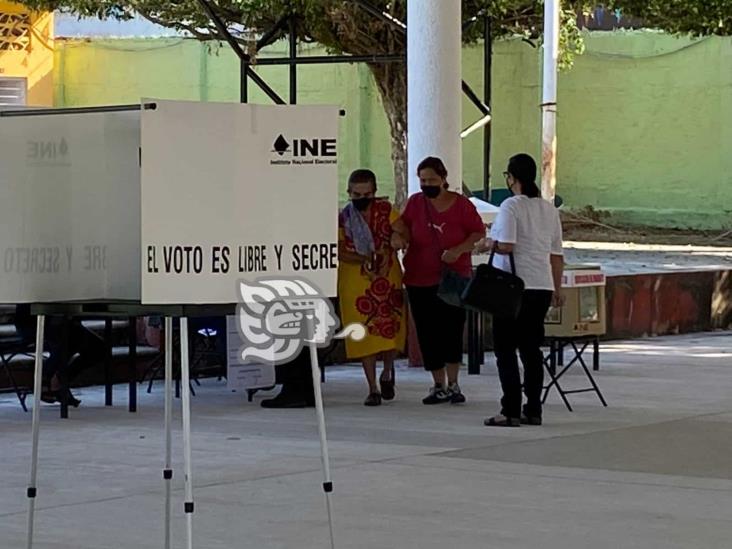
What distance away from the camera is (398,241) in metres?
12.1

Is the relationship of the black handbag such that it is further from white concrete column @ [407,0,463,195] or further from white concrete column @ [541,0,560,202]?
white concrete column @ [541,0,560,202]

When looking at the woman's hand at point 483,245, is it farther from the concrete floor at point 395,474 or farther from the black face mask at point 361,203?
the concrete floor at point 395,474

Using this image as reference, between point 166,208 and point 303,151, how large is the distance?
2.26 feet

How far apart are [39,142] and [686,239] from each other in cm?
2521

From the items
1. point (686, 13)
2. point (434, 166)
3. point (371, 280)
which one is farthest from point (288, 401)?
point (686, 13)

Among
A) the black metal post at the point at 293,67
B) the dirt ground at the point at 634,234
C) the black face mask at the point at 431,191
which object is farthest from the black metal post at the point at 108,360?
the dirt ground at the point at 634,234

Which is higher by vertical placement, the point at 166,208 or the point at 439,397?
the point at 166,208

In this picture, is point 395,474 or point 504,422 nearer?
point 395,474

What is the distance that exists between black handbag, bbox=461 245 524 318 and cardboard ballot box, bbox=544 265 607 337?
7.28ft

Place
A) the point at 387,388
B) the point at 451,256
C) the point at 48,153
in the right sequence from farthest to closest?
the point at 387,388 → the point at 451,256 → the point at 48,153

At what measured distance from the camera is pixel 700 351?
16641mm

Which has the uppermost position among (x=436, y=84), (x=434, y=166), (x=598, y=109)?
(x=598, y=109)

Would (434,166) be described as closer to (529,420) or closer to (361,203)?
(361,203)

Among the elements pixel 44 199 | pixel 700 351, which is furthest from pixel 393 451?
pixel 700 351
